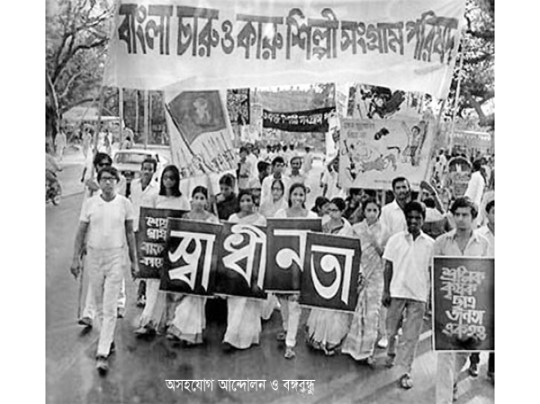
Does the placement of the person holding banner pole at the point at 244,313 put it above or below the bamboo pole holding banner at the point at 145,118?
below

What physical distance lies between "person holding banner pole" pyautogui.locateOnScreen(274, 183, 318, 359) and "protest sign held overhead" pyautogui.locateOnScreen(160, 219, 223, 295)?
25 centimetres

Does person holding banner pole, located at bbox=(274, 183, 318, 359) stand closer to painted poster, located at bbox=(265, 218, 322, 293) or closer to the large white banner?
painted poster, located at bbox=(265, 218, 322, 293)

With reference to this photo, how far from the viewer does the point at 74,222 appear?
9.49 ft

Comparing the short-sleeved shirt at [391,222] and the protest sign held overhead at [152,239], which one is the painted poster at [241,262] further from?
the short-sleeved shirt at [391,222]

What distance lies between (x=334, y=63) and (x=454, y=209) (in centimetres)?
67

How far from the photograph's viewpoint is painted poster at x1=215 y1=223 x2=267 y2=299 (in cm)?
291

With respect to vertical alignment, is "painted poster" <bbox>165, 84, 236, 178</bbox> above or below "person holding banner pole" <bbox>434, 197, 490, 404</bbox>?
above

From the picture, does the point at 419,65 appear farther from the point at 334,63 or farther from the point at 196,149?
the point at 196,149

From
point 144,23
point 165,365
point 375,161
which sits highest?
point 144,23

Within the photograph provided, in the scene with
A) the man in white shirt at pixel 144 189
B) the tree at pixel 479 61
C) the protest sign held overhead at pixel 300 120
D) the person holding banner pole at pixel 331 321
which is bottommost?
the person holding banner pole at pixel 331 321

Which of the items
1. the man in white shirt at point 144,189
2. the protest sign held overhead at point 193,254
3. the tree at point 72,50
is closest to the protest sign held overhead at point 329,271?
the protest sign held overhead at point 193,254

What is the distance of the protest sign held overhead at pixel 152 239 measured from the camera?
115 inches

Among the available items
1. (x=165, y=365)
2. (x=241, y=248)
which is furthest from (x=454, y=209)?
(x=165, y=365)

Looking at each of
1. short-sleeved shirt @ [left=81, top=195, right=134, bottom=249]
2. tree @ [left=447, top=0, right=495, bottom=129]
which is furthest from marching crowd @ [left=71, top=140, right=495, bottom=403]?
tree @ [left=447, top=0, right=495, bottom=129]
